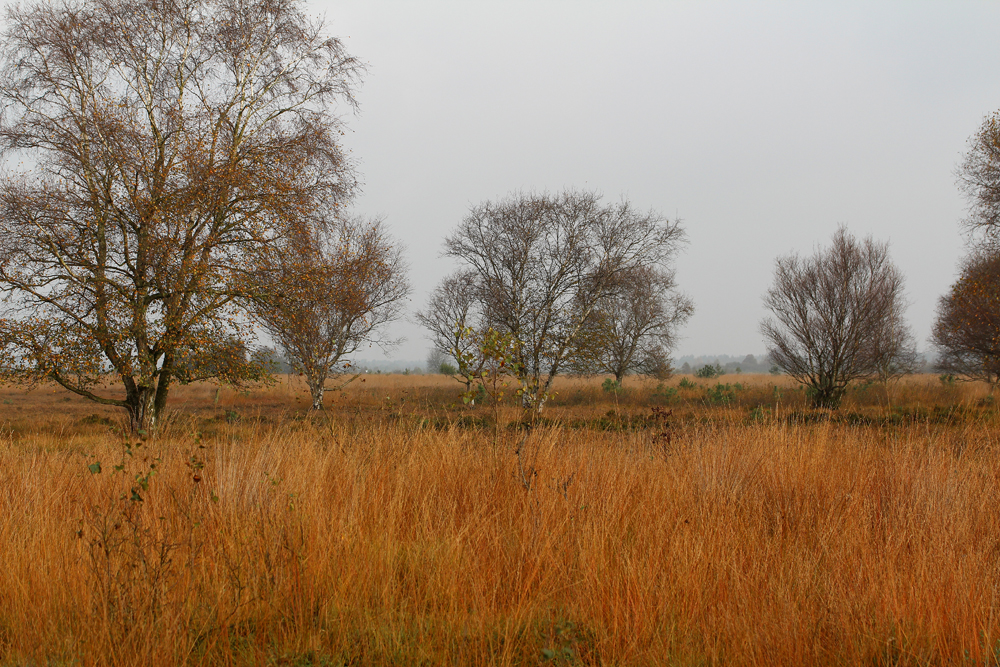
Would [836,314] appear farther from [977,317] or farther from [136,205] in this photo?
[136,205]

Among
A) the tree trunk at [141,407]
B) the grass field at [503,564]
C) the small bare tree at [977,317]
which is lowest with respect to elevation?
the grass field at [503,564]

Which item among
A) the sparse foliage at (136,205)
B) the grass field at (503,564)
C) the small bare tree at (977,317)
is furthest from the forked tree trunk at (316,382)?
the small bare tree at (977,317)

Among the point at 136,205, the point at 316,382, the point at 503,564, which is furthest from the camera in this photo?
the point at 316,382

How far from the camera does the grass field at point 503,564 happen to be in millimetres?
2480

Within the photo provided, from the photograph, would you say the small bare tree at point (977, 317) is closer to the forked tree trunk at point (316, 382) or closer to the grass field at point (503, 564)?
the grass field at point (503, 564)

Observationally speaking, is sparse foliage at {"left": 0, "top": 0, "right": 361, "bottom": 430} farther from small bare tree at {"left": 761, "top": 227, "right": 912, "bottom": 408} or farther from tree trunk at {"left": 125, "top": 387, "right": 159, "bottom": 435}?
small bare tree at {"left": 761, "top": 227, "right": 912, "bottom": 408}

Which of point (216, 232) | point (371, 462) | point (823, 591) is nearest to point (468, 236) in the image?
point (216, 232)

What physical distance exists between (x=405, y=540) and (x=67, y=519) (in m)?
2.49

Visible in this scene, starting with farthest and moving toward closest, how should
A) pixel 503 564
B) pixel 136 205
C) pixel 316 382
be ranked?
pixel 316 382, pixel 136 205, pixel 503 564

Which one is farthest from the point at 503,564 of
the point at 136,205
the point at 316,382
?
the point at 316,382

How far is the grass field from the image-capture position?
2.48 meters

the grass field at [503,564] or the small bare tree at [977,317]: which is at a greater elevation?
the small bare tree at [977,317]

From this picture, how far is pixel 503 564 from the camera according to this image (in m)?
3.19

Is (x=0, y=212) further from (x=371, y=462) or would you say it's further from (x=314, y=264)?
(x=371, y=462)
